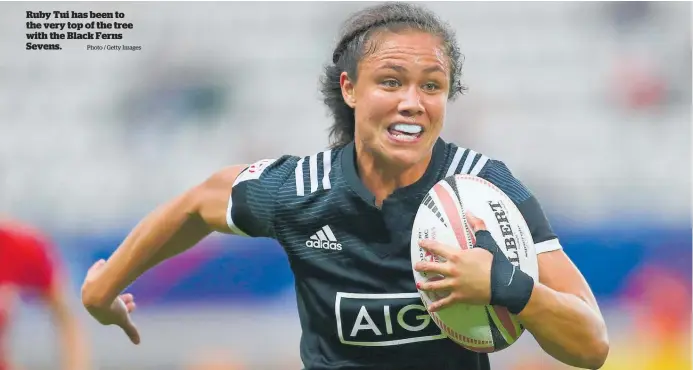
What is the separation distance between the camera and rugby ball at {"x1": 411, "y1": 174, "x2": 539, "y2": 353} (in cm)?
162

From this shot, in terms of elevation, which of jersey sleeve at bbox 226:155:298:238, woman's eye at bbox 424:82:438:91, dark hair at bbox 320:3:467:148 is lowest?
jersey sleeve at bbox 226:155:298:238

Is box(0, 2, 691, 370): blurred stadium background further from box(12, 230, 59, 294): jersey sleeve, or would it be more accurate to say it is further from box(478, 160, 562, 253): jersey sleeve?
box(478, 160, 562, 253): jersey sleeve

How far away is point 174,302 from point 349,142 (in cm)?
198

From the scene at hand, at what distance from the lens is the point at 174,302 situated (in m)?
3.82

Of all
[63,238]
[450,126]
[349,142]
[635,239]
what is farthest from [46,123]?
[635,239]

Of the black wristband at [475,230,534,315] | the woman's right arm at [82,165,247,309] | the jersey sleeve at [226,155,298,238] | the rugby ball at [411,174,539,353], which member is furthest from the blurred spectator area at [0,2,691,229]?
the black wristband at [475,230,534,315]

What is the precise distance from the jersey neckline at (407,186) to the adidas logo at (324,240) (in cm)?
13

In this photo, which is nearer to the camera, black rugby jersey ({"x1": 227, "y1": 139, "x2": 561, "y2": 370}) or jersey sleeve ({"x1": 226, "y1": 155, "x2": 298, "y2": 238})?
black rugby jersey ({"x1": 227, "y1": 139, "x2": 561, "y2": 370})

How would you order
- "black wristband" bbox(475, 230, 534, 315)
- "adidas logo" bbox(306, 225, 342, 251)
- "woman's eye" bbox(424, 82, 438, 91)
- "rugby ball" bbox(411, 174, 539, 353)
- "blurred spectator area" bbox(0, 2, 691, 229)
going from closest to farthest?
1. "black wristband" bbox(475, 230, 534, 315)
2. "rugby ball" bbox(411, 174, 539, 353)
3. "woman's eye" bbox(424, 82, 438, 91)
4. "adidas logo" bbox(306, 225, 342, 251)
5. "blurred spectator area" bbox(0, 2, 691, 229)

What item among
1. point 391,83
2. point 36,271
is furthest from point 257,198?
point 36,271

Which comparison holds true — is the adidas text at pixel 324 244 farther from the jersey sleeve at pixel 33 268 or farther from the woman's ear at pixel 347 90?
the jersey sleeve at pixel 33 268

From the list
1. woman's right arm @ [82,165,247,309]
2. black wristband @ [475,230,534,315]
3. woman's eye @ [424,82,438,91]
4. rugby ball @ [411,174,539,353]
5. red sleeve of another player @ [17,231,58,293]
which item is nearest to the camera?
black wristband @ [475,230,534,315]

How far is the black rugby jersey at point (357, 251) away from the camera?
1.88m

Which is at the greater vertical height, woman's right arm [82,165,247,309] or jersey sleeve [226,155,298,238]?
jersey sleeve [226,155,298,238]
